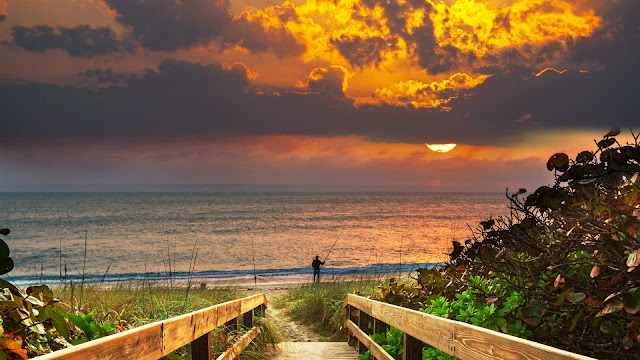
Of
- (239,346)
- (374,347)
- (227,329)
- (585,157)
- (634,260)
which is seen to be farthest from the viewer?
(227,329)

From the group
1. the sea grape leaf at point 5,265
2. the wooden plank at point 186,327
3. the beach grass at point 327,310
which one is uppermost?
the sea grape leaf at point 5,265

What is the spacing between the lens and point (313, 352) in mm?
7453

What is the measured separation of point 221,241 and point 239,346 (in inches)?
1859

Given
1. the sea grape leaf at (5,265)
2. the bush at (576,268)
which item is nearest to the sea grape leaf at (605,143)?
the bush at (576,268)

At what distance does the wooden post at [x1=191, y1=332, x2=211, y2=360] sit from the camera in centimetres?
393

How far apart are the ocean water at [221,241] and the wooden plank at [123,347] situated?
48.4 feet

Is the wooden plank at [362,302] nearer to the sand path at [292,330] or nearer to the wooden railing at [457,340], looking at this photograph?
the wooden railing at [457,340]

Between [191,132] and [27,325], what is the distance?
215 ft

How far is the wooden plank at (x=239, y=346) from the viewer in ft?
16.3

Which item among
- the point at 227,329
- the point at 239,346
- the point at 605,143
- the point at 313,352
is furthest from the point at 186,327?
the point at 313,352

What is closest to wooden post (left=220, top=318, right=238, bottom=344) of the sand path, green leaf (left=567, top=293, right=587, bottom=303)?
the sand path

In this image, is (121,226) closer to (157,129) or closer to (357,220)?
(157,129)

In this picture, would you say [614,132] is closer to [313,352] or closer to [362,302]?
[362,302]

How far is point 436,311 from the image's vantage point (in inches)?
171
